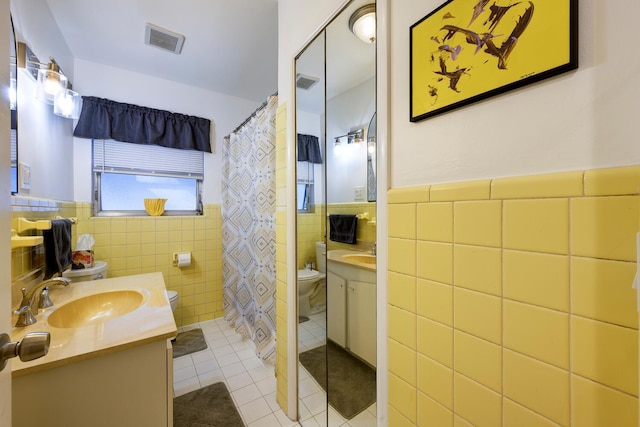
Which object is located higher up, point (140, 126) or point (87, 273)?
point (140, 126)

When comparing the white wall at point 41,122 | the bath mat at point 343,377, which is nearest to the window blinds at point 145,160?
the white wall at point 41,122

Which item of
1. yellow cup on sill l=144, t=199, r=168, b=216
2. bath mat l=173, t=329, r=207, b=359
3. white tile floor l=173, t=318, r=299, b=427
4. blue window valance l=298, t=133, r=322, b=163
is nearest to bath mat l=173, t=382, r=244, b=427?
white tile floor l=173, t=318, r=299, b=427

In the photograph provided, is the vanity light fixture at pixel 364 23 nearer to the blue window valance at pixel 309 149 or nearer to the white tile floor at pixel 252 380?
the blue window valance at pixel 309 149

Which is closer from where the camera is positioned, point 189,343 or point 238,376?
point 238,376

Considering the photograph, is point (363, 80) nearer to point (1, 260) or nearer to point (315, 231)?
point (315, 231)

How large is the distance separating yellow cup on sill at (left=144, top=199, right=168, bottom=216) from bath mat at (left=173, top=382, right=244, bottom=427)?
1677 millimetres

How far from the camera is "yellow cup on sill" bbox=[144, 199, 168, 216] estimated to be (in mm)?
2493

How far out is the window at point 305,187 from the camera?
4.80 ft

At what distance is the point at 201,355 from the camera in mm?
2082

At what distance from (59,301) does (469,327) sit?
5.96 ft

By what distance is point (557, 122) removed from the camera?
1.73 feet

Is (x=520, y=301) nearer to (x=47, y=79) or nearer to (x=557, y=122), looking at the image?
(x=557, y=122)

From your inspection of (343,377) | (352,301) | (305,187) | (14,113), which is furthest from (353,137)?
(14,113)

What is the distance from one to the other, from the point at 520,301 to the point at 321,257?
1.04 meters
